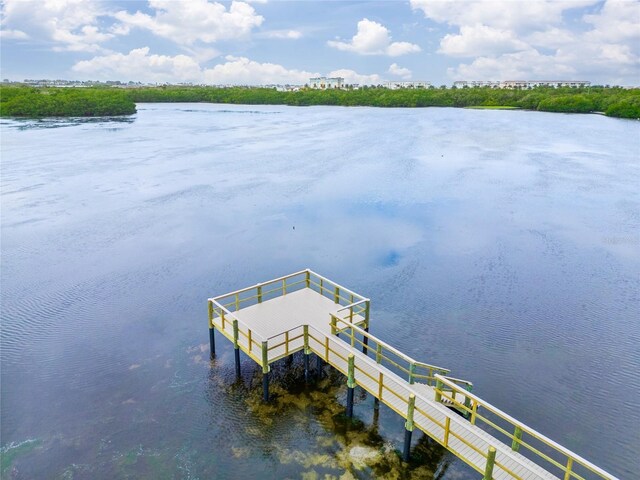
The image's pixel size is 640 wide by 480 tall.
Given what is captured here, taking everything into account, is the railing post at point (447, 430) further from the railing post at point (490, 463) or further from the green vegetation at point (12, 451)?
the green vegetation at point (12, 451)

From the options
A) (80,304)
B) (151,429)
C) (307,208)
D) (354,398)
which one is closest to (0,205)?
(80,304)

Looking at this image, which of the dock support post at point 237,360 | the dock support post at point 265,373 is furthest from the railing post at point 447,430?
the dock support post at point 237,360

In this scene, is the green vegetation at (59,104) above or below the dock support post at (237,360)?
above

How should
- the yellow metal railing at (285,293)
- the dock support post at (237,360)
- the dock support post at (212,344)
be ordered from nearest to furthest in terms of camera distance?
the dock support post at (237,360) → the yellow metal railing at (285,293) → the dock support post at (212,344)

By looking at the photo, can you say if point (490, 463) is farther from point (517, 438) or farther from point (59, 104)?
point (59, 104)

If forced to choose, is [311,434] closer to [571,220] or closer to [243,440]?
[243,440]

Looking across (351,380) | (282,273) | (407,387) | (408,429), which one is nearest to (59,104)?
(282,273)

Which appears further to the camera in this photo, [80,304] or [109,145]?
[109,145]

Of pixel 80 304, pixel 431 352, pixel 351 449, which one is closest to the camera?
pixel 351 449
